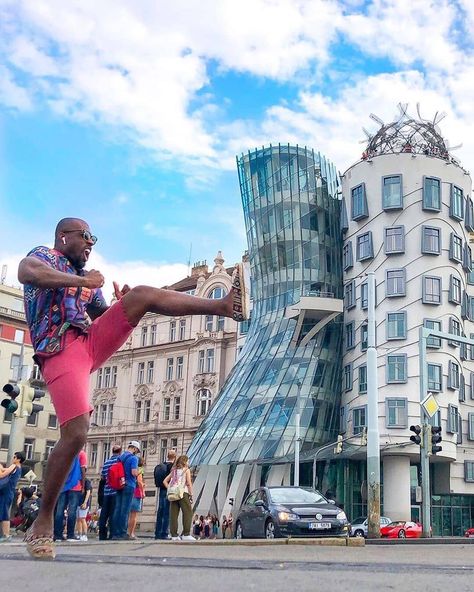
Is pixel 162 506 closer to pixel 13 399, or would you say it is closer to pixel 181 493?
pixel 181 493

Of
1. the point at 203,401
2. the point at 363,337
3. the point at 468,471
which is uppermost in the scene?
the point at 363,337

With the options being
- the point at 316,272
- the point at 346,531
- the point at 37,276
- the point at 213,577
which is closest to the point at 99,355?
the point at 37,276

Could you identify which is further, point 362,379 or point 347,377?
point 347,377

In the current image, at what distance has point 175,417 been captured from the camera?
59.7 m

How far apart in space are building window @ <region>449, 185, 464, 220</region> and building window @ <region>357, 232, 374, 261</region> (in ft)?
16.5

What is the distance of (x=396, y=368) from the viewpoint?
45.1m

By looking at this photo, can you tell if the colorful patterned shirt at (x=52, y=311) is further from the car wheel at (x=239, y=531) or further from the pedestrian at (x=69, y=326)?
the car wheel at (x=239, y=531)

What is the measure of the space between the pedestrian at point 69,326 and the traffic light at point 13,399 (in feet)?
38.6

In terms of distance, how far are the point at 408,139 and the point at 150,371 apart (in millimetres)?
26876

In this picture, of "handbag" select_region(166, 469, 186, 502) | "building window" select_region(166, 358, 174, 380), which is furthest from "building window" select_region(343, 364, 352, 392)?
"handbag" select_region(166, 469, 186, 502)

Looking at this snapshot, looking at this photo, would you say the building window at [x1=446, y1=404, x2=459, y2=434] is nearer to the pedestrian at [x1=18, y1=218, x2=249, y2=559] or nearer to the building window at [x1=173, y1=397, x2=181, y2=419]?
the building window at [x1=173, y1=397, x2=181, y2=419]

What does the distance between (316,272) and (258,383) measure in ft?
27.4

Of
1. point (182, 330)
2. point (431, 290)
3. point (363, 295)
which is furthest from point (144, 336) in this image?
point (431, 290)

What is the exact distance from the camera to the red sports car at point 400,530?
34969 millimetres
